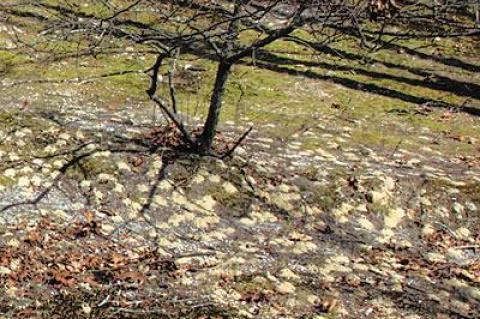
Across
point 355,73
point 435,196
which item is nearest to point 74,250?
point 435,196

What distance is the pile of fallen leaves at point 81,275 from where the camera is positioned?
22.7 ft

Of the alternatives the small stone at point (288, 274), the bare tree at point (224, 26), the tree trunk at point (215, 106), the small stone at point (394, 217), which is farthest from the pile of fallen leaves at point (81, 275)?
→ the small stone at point (394, 217)

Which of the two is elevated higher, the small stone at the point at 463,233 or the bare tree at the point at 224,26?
the bare tree at the point at 224,26

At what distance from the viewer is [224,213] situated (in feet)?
31.8

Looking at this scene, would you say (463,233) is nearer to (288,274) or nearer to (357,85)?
(288,274)

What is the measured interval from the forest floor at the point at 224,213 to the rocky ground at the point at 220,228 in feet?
0.09

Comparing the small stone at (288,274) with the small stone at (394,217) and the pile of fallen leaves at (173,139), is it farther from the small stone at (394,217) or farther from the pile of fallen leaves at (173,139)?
the pile of fallen leaves at (173,139)

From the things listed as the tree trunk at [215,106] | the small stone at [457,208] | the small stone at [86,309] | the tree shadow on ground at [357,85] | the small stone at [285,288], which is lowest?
the small stone at [285,288]

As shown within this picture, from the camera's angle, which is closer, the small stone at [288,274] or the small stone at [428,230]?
the small stone at [288,274]

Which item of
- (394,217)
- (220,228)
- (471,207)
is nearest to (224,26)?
(394,217)

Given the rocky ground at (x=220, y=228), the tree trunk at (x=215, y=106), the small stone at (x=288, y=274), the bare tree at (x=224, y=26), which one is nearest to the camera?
the bare tree at (x=224, y=26)

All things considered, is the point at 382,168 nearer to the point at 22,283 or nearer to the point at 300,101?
the point at 300,101

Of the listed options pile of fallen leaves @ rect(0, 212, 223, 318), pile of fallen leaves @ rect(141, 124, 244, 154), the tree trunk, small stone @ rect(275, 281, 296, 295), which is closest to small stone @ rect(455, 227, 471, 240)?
small stone @ rect(275, 281, 296, 295)

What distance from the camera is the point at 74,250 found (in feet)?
26.5
